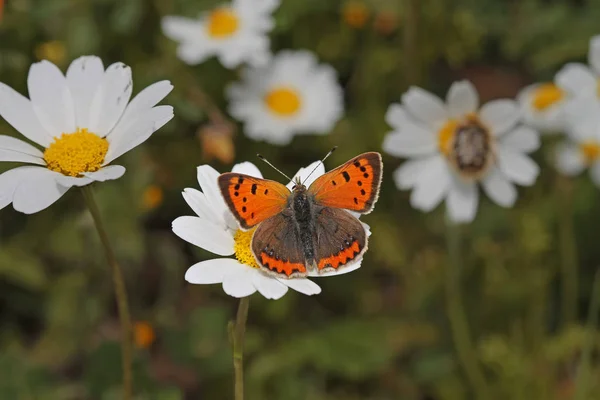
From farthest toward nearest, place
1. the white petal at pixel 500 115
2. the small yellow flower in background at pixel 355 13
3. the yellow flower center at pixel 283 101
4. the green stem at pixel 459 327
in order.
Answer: the small yellow flower in background at pixel 355 13 → the yellow flower center at pixel 283 101 → the green stem at pixel 459 327 → the white petal at pixel 500 115

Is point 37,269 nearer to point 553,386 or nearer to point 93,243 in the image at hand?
point 93,243

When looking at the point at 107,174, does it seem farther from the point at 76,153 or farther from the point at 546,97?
the point at 546,97

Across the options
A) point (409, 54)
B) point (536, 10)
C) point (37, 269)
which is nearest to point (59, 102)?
point (37, 269)

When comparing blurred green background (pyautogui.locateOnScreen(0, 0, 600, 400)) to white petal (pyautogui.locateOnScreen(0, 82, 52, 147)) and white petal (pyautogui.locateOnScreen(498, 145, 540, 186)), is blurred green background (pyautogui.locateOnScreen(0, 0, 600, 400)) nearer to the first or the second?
white petal (pyautogui.locateOnScreen(498, 145, 540, 186))

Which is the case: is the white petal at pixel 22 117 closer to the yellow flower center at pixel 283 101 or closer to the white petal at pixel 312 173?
the white petal at pixel 312 173

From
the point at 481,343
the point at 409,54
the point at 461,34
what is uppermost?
the point at 461,34

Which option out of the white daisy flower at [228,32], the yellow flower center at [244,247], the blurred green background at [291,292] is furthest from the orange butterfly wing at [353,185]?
the white daisy flower at [228,32]

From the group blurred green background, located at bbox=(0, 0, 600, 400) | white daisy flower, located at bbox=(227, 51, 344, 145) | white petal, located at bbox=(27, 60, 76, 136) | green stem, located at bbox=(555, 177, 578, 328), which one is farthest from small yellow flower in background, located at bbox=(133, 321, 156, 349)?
green stem, located at bbox=(555, 177, 578, 328)
